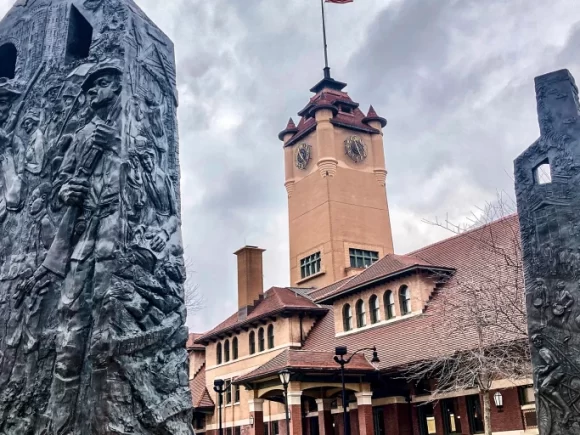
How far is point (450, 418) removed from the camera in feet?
83.3

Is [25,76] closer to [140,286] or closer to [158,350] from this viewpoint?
[140,286]

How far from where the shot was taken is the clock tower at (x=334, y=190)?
161 feet

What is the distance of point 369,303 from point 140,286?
2526 centimetres

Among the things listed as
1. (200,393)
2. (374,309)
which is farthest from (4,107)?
(200,393)

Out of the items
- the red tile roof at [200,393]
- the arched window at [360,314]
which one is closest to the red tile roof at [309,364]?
the arched window at [360,314]

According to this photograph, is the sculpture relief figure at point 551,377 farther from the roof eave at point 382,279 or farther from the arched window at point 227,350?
the arched window at point 227,350

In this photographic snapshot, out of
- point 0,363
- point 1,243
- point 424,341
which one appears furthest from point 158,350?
point 424,341

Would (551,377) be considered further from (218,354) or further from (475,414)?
(218,354)

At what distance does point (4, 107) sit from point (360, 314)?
2503cm

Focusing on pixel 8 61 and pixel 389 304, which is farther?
pixel 389 304

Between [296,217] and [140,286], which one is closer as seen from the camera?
[140,286]

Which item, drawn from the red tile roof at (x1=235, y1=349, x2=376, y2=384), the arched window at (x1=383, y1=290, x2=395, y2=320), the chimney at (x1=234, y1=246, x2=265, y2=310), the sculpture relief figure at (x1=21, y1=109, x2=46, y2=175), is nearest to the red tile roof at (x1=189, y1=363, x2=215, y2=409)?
the chimney at (x1=234, y1=246, x2=265, y2=310)

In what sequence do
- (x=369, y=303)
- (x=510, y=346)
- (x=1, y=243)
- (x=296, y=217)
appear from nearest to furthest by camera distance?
(x=1, y=243) → (x=510, y=346) → (x=369, y=303) → (x=296, y=217)

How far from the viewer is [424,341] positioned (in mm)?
25969
